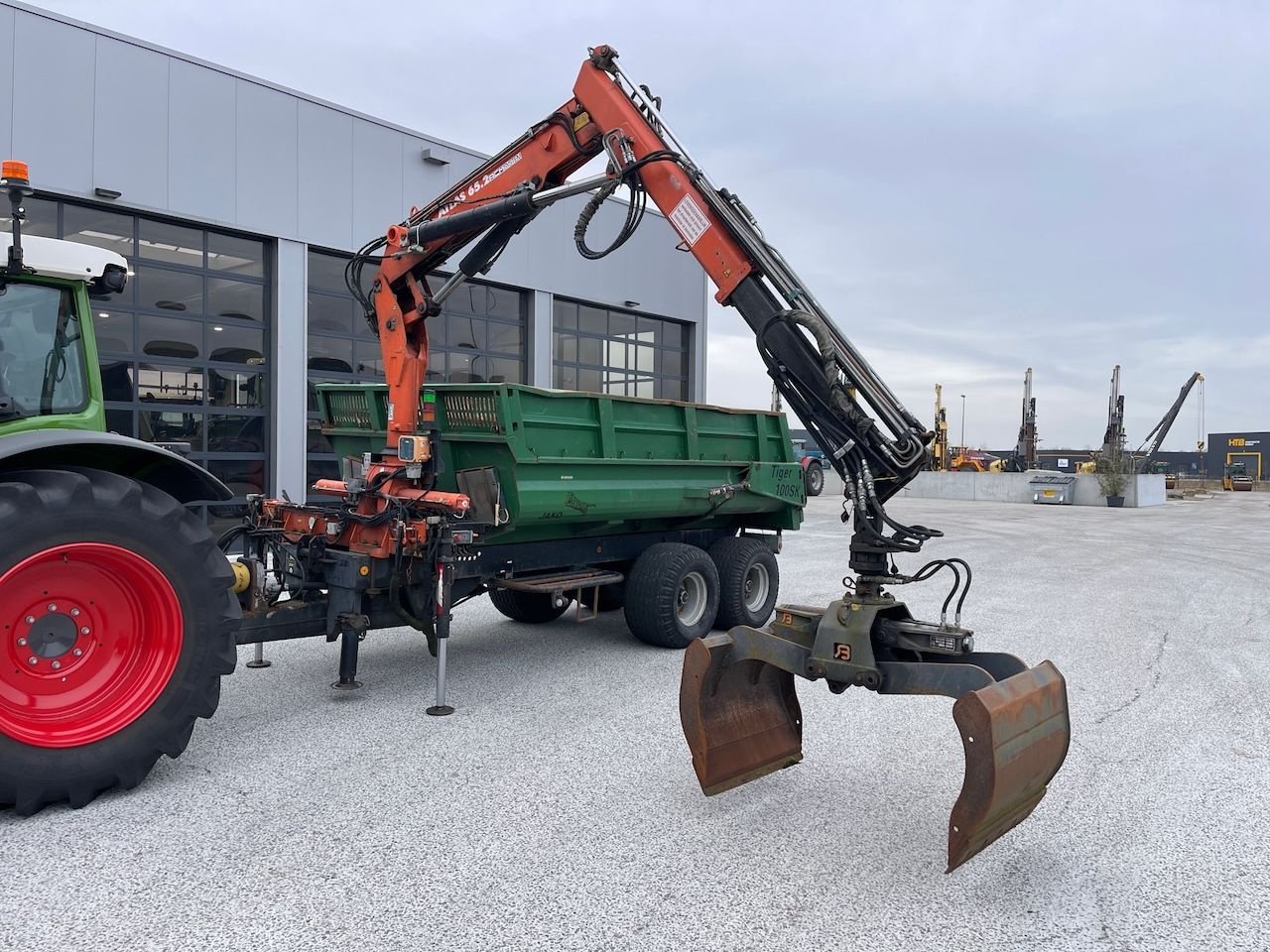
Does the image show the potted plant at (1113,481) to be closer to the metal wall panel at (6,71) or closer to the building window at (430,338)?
the building window at (430,338)

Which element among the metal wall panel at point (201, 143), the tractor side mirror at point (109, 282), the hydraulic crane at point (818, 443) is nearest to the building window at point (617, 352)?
the metal wall panel at point (201, 143)

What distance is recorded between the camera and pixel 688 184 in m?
5.58

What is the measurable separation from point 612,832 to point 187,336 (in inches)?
427

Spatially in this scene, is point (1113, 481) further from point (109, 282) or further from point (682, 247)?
point (109, 282)

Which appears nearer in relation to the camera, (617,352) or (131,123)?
(131,123)

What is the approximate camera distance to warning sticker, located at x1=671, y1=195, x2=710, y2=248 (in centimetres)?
547

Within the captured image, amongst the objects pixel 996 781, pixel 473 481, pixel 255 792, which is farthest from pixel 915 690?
pixel 473 481

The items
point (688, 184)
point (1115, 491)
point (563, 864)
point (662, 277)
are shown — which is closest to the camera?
point (563, 864)

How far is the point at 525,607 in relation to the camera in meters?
8.13

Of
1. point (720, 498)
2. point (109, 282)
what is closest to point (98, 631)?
point (109, 282)

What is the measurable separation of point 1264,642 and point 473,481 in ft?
22.6

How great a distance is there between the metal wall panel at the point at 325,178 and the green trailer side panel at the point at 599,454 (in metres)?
6.71

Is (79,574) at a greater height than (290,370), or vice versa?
(290,370)

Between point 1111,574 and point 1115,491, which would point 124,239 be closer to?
point 1111,574
